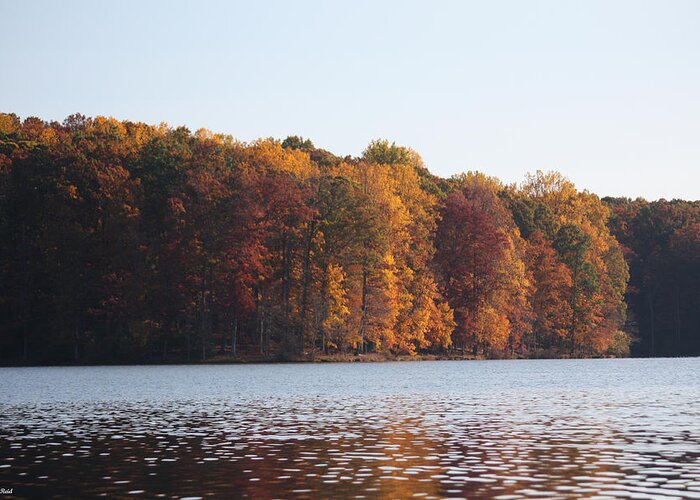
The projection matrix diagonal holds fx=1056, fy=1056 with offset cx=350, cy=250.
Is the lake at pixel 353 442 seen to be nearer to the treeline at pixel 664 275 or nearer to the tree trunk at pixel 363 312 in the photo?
the tree trunk at pixel 363 312

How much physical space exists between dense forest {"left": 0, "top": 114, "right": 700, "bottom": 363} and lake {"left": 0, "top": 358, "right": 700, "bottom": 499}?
50332mm

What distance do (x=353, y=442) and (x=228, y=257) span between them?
81580 millimetres

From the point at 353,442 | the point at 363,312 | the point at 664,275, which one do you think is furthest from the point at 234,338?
the point at 664,275

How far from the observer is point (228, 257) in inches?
4402

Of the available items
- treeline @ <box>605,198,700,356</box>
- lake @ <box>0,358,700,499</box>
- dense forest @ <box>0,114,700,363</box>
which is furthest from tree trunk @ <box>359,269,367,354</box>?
treeline @ <box>605,198,700,356</box>

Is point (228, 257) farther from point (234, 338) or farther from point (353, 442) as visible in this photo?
point (353, 442)

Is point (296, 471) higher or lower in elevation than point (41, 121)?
lower

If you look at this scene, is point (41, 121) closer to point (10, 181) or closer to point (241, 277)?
point (10, 181)

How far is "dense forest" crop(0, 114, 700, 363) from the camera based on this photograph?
365 ft

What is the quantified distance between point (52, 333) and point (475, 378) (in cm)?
5138

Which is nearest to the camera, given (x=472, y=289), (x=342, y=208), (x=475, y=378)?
(x=475, y=378)

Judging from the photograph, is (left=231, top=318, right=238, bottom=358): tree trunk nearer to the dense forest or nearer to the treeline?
the dense forest

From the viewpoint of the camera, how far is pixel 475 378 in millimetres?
77625

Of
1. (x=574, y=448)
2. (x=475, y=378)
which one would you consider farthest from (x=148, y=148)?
(x=574, y=448)
